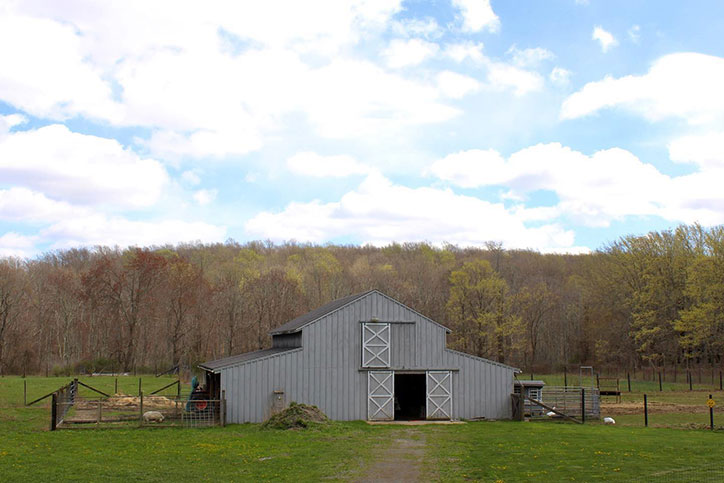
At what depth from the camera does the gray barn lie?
2497 centimetres

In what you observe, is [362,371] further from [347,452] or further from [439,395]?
[347,452]

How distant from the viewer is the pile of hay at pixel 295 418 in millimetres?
22594

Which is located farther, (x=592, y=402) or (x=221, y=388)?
(x=592, y=402)

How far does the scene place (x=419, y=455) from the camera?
17.5 metres

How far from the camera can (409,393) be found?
32.6 metres

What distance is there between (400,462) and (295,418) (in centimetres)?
728

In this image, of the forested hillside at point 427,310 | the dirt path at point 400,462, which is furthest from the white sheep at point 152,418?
the forested hillside at point 427,310

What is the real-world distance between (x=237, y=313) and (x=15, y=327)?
20.4 metres

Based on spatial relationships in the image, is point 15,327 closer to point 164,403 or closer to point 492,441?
point 164,403

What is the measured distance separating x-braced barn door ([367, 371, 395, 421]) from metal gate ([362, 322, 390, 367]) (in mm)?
460

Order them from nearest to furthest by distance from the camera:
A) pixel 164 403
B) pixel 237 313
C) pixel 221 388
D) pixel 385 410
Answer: pixel 221 388 < pixel 385 410 < pixel 164 403 < pixel 237 313

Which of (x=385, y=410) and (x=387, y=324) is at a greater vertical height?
(x=387, y=324)

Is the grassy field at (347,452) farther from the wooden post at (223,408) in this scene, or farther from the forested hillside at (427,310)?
the forested hillside at (427,310)

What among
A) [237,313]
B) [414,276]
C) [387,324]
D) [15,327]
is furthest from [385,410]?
[414,276]
